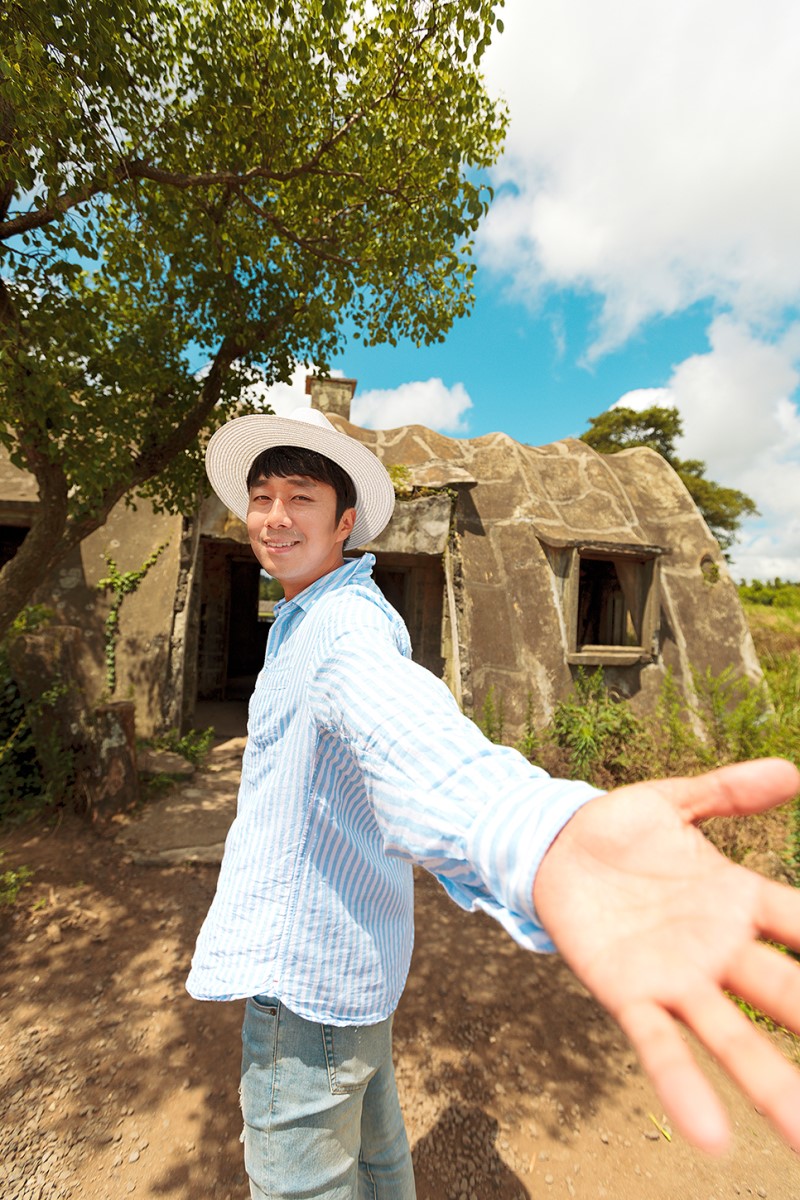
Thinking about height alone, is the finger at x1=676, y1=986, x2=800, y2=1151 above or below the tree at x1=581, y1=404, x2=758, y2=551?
below

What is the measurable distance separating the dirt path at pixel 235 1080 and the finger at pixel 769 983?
276 centimetres

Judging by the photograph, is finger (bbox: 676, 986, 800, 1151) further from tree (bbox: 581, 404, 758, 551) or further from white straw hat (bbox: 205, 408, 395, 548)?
tree (bbox: 581, 404, 758, 551)

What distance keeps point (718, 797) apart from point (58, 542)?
5.13 meters

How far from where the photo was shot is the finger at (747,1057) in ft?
1.92

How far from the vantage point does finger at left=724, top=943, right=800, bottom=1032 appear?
633 millimetres

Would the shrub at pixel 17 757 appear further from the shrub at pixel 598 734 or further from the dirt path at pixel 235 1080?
the shrub at pixel 598 734

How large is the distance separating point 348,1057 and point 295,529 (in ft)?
4.41

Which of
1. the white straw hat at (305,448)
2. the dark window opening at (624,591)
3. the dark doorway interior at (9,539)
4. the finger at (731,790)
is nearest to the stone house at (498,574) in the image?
the dark window opening at (624,591)

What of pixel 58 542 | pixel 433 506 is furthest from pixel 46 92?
pixel 433 506

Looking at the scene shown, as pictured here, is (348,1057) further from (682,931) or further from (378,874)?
(682,931)

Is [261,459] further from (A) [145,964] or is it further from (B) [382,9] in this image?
(B) [382,9]

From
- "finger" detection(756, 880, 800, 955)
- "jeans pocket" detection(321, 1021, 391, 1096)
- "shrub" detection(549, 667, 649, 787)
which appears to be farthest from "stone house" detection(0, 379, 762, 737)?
"finger" detection(756, 880, 800, 955)

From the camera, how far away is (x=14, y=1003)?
3.49 meters

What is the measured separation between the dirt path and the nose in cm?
286
